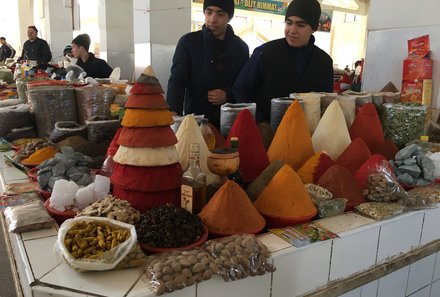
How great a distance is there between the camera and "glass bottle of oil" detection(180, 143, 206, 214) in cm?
102

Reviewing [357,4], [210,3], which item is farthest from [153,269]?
[357,4]

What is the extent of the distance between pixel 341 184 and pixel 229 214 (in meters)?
0.42

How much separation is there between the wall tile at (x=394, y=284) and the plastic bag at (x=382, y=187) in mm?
269

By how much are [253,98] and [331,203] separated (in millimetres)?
999

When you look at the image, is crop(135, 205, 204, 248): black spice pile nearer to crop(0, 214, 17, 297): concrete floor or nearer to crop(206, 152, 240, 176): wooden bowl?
crop(206, 152, 240, 176): wooden bowl

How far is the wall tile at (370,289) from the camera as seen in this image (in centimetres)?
119

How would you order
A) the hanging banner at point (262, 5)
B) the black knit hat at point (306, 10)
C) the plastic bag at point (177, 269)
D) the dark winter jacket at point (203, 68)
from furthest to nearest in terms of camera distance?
1. the hanging banner at point (262, 5)
2. the dark winter jacket at point (203, 68)
3. the black knit hat at point (306, 10)
4. the plastic bag at point (177, 269)

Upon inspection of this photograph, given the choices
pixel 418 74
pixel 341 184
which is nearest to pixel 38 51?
pixel 418 74

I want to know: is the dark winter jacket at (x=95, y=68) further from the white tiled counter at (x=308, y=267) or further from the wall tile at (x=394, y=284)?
the wall tile at (x=394, y=284)

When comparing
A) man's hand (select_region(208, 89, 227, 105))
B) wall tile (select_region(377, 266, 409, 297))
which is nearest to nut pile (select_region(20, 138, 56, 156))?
man's hand (select_region(208, 89, 227, 105))

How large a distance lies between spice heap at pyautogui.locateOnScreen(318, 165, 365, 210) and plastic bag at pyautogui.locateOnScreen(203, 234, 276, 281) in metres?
0.39

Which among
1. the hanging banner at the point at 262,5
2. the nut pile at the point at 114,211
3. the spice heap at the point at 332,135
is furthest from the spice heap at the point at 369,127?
the hanging banner at the point at 262,5

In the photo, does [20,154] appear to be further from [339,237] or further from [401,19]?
[401,19]

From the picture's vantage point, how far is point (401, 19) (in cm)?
216
